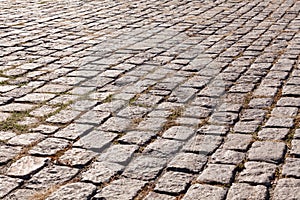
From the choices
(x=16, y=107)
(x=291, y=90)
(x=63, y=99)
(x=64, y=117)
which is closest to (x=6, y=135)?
(x=64, y=117)

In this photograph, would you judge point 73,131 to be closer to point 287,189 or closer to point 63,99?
point 63,99

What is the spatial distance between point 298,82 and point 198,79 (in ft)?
3.55

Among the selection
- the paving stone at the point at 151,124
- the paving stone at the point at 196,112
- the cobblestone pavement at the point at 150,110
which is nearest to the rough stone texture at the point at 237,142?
the cobblestone pavement at the point at 150,110

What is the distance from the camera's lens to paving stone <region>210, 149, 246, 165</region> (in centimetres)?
407

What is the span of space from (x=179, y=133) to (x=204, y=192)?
1.05 metres

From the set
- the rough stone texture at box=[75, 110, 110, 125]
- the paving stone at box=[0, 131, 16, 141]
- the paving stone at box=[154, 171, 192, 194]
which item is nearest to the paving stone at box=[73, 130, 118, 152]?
the rough stone texture at box=[75, 110, 110, 125]

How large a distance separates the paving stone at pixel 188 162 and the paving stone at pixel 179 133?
34 cm

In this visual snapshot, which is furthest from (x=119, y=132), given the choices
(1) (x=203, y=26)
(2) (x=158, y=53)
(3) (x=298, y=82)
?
(1) (x=203, y=26)

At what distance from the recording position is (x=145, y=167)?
157 inches

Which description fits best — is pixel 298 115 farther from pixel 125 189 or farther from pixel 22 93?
pixel 22 93

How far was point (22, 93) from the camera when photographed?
5.68m

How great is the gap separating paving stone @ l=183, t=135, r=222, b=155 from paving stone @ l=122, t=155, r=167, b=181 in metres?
0.30

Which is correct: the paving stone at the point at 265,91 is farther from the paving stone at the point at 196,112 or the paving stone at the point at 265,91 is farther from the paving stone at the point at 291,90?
the paving stone at the point at 196,112

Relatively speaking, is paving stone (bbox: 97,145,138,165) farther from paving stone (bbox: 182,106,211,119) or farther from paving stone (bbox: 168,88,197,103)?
paving stone (bbox: 168,88,197,103)
